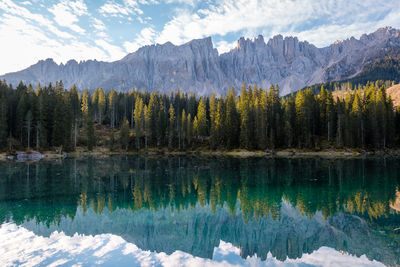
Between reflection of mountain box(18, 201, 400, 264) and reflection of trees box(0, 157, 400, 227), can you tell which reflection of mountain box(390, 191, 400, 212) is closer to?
reflection of trees box(0, 157, 400, 227)

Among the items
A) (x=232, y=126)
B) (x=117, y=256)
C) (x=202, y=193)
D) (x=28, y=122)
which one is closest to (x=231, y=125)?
(x=232, y=126)

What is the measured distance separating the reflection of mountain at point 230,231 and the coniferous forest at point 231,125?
63396mm

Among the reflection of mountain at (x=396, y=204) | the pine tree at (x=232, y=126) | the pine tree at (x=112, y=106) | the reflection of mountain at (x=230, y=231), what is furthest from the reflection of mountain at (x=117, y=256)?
the pine tree at (x=112, y=106)

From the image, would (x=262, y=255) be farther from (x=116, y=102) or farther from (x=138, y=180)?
(x=116, y=102)

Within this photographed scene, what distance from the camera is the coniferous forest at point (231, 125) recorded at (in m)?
73.9

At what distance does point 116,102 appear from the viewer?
120 meters

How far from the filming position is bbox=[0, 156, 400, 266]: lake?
12.8m

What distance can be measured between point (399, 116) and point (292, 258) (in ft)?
329

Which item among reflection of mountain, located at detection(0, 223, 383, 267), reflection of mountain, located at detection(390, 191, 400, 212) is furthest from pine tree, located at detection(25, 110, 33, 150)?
reflection of mountain, located at detection(390, 191, 400, 212)

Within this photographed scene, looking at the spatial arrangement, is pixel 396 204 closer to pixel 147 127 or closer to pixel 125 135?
pixel 125 135

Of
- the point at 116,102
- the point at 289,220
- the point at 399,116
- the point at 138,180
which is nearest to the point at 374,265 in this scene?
the point at 289,220

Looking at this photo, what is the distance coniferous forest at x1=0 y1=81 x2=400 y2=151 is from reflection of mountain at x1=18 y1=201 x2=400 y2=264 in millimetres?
63396

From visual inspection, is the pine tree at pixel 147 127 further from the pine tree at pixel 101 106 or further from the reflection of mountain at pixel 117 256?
the reflection of mountain at pixel 117 256

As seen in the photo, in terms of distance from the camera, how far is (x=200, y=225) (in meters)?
17.5
